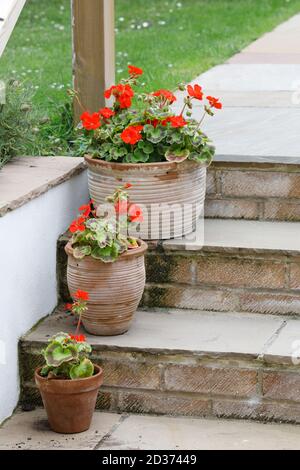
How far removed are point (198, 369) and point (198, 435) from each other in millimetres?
226

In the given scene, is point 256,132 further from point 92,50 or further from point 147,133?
point 147,133

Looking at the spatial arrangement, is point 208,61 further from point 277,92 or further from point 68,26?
point 68,26

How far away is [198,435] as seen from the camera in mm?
3361

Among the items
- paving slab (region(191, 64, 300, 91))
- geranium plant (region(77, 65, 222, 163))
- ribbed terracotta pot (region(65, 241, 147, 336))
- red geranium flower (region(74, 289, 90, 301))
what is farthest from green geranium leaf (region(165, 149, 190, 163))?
paving slab (region(191, 64, 300, 91))

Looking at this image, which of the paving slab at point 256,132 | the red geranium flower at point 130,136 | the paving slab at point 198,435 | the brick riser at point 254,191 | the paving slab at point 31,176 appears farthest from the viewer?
the paving slab at point 256,132

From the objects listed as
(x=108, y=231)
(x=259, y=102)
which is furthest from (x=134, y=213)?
(x=259, y=102)

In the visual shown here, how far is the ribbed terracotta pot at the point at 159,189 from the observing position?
379 cm

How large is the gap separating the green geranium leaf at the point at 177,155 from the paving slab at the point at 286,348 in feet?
2.28

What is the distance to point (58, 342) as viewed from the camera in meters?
3.32

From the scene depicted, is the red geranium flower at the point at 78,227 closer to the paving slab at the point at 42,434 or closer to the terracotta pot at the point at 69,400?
the terracotta pot at the point at 69,400

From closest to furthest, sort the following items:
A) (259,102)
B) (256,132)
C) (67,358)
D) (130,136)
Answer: (67,358) → (130,136) → (256,132) → (259,102)

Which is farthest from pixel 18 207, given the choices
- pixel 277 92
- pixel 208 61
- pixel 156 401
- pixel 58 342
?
pixel 208 61

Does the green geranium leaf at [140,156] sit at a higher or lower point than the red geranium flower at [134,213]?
higher

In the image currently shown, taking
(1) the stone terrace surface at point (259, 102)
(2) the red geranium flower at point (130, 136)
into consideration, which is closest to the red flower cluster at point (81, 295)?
(2) the red geranium flower at point (130, 136)
